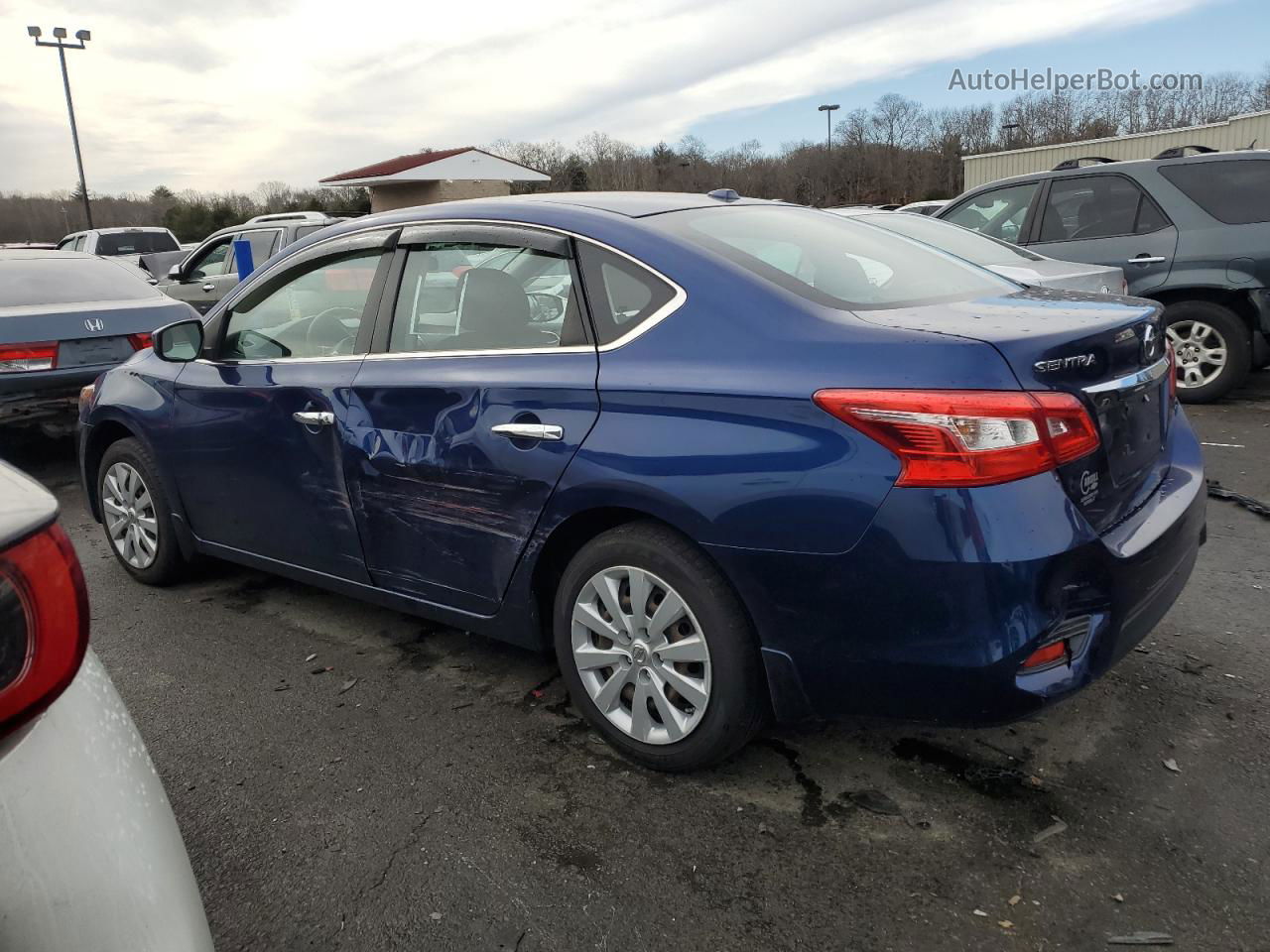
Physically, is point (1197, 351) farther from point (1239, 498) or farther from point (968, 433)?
point (968, 433)

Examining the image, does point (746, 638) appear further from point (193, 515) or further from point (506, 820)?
point (193, 515)

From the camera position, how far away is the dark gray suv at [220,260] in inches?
432

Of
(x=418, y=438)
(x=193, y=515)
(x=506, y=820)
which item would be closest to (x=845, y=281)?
(x=418, y=438)

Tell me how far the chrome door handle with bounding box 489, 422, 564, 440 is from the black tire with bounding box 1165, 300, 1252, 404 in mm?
6290

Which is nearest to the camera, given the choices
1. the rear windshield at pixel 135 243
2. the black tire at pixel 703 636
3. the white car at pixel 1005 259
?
the black tire at pixel 703 636

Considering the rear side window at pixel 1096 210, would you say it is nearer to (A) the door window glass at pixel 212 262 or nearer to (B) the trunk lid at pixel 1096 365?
(B) the trunk lid at pixel 1096 365

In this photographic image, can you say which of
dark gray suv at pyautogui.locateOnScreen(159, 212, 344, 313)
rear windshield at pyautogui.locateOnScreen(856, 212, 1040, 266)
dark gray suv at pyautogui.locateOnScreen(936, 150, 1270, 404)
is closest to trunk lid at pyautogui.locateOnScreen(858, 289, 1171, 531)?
rear windshield at pyautogui.locateOnScreen(856, 212, 1040, 266)

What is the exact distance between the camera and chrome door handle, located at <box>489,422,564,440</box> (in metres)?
2.78

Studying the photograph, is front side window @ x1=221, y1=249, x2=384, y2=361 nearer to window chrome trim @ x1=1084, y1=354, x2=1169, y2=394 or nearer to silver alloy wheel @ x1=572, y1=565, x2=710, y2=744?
silver alloy wheel @ x1=572, y1=565, x2=710, y2=744

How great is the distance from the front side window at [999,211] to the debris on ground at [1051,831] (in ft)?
21.4

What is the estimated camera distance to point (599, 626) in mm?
2812

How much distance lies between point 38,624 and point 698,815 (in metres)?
1.86

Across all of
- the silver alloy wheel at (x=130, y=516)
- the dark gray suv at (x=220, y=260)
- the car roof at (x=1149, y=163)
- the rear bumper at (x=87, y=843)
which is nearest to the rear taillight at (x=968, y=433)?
the rear bumper at (x=87, y=843)

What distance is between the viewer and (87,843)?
1.13m
